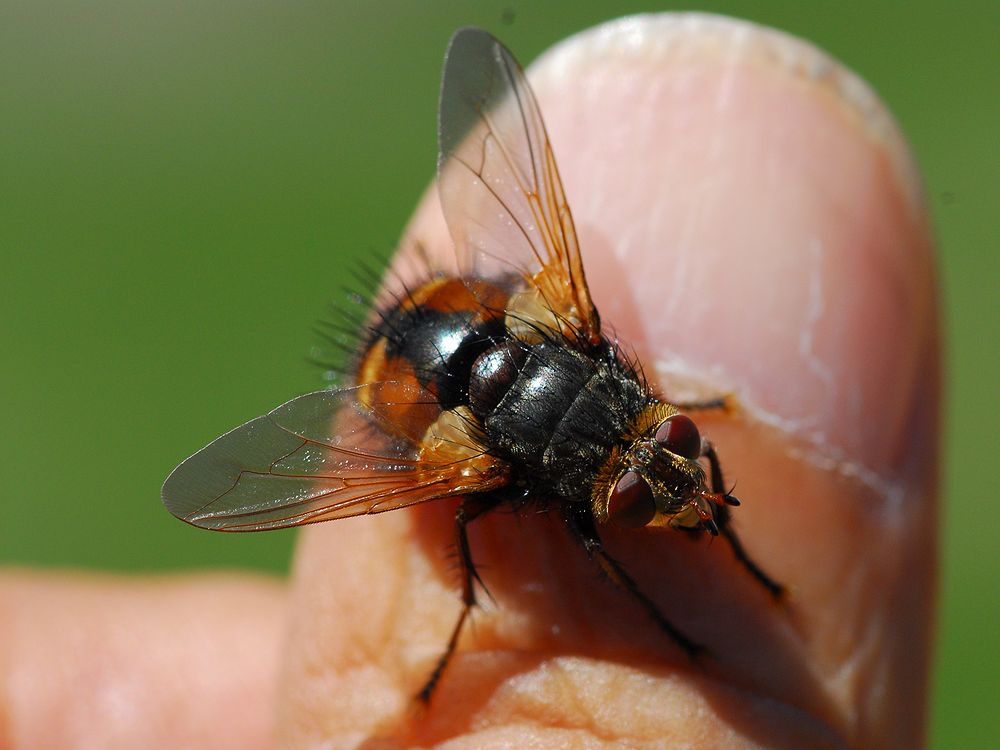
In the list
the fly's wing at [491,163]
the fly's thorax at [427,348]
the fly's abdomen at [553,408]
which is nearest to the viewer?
the fly's abdomen at [553,408]

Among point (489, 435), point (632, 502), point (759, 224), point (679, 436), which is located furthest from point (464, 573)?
point (759, 224)

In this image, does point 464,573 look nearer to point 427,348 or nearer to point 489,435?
point 489,435

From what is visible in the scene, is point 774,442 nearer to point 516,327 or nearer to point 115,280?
point 516,327

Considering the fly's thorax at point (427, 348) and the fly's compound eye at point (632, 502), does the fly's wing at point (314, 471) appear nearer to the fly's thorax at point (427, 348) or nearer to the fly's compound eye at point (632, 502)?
the fly's thorax at point (427, 348)

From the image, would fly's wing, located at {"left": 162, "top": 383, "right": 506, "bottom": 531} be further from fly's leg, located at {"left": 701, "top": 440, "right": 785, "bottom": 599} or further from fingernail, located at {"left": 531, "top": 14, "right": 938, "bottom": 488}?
fingernail, located at {"left": 531, "top": 14, "right": 938, "bottom": 488}

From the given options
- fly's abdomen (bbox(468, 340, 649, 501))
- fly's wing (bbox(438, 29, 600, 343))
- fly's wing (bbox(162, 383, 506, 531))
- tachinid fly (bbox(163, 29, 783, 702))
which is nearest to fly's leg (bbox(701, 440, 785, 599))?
tachinid fly (bbox(163, 29, 783, 702))

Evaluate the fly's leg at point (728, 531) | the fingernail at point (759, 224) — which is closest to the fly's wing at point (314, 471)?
the fly's leg at point (728, 531)
